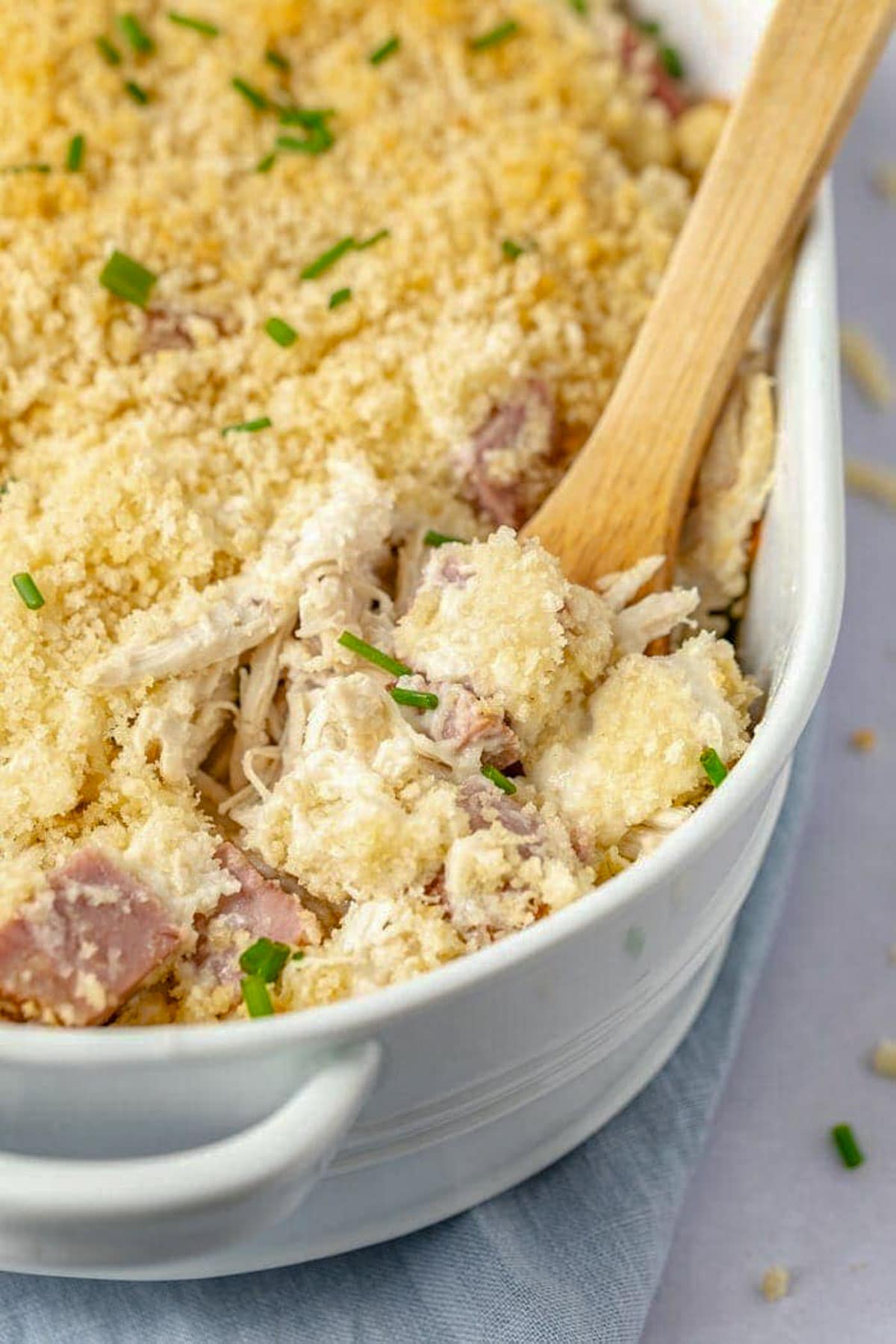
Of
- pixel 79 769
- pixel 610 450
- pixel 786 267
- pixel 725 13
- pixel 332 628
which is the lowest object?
pixel 79 769

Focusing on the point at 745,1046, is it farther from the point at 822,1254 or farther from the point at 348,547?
the point at 348,547

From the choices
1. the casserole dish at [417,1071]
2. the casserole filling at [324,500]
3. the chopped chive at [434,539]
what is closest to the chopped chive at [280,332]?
the casserole filling at [324,500]

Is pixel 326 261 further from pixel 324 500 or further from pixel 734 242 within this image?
pixel 734 242

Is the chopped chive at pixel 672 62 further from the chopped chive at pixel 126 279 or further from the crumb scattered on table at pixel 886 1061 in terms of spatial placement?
the crumb scattered on table at pixel 886 1061

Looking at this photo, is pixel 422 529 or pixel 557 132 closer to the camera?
pixel 422 529

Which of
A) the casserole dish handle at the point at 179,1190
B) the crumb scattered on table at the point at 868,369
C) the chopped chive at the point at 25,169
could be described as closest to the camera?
the casserole dish handle at the point at 179,1190

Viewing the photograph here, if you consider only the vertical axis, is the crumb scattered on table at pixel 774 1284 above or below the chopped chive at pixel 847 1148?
below

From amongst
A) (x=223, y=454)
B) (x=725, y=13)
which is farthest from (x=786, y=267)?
(x=223, y=454)
